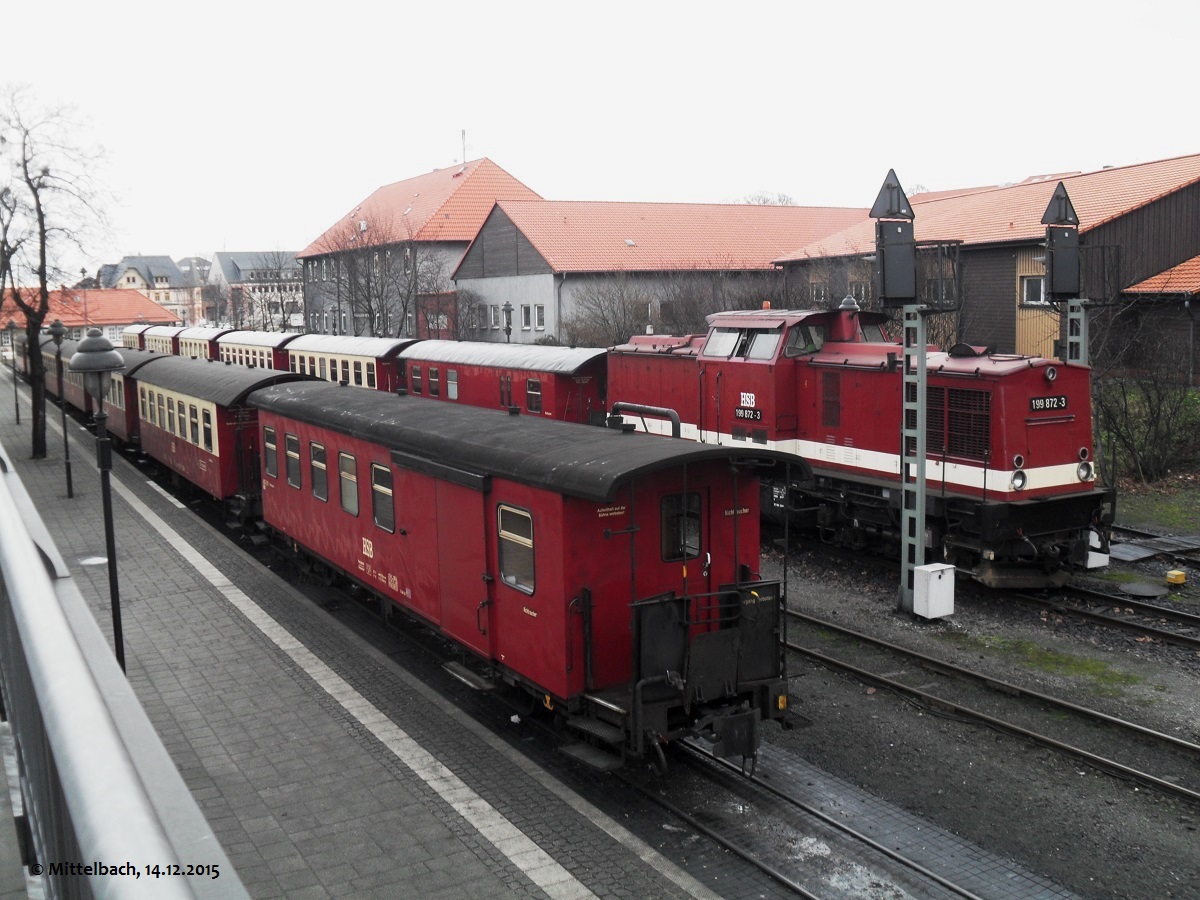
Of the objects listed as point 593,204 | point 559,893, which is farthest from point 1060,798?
point 593,204

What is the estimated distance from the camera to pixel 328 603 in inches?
606

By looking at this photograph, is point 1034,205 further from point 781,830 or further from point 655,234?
point 781,830

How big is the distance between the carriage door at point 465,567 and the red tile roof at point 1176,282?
78.6 ft

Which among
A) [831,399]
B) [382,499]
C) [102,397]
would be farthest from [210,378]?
[831,399]

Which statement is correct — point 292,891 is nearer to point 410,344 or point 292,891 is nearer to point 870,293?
point 410,344

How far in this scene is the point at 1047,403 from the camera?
49.6ft

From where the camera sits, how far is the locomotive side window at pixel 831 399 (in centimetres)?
1747

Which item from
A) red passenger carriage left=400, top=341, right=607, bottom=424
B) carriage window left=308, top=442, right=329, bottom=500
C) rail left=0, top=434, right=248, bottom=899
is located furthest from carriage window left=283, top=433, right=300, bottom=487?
rail left=0, top=434, right=248, bottom=899

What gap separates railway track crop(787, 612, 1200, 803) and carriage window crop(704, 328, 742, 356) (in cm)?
691

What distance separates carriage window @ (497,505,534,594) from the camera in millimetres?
9516

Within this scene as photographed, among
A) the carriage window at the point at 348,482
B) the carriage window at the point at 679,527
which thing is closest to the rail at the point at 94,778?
the carriage window at the point at 679,527

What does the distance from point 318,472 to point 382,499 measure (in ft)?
8.99

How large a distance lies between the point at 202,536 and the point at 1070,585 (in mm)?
15522

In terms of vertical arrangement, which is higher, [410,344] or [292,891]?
[410,344]
